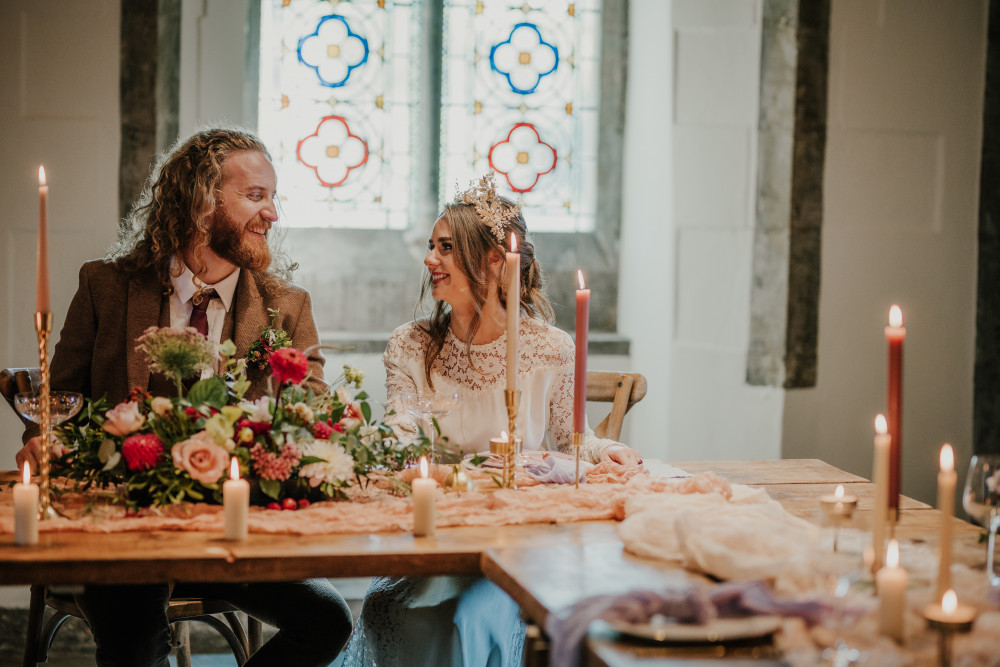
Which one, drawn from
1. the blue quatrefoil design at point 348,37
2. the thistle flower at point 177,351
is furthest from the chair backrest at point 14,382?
the blue quatrefoil design at point 348,37

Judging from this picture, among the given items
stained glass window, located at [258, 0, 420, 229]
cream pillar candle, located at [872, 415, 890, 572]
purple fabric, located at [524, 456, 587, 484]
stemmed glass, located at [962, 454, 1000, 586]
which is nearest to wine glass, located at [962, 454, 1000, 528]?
stemmed glass, located at [962, 454, 1000, 586]

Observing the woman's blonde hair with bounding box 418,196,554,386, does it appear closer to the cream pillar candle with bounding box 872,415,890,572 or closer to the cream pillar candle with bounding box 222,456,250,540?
the cream pillar candle with bounding box 222,456,250,540

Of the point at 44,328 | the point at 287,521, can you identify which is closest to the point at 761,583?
the point at 287,521

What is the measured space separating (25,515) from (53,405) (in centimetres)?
32

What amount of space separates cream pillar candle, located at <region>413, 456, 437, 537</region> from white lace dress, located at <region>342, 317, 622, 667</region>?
0.44 metres

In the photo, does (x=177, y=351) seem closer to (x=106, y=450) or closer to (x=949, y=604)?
(x=106, y=450)

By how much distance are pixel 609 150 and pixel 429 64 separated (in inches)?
40.4

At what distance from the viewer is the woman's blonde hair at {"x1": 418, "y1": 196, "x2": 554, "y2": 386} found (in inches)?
119

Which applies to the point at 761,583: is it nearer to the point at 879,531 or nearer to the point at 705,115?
the point at 879,531

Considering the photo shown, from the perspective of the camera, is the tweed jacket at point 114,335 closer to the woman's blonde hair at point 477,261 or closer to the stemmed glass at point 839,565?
the woman's blonde hair at point 477,261

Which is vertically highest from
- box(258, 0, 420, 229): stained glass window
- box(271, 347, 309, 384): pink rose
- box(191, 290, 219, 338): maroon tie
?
box(258, 0, 420, 229): stained glass window

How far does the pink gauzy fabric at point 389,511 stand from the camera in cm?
183

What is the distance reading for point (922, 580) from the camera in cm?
159

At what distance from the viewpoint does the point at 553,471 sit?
7.47 feet
